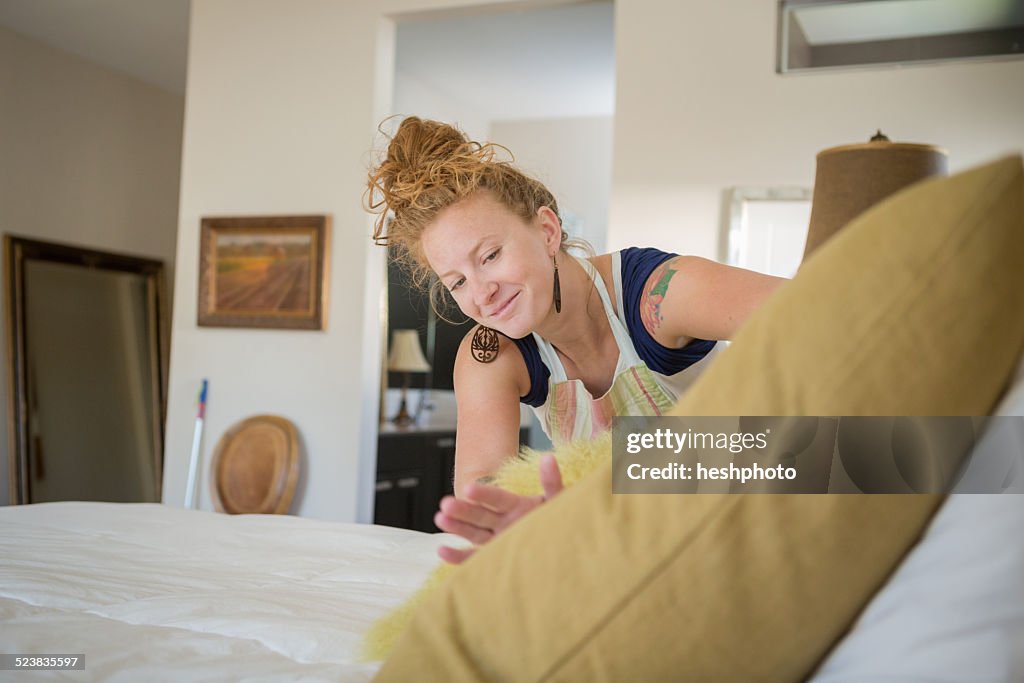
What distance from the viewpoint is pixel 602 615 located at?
0.60m

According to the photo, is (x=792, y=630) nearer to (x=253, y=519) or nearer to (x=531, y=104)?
(x=253, y=519)

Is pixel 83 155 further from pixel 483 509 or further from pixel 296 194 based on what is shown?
pixel 483 509

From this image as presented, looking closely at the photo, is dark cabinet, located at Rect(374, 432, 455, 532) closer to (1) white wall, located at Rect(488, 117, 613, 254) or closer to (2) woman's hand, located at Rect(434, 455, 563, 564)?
(1) white wall, located at Rect(488, 117, 613, 254)

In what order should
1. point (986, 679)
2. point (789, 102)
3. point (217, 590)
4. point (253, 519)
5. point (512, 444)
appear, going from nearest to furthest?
point (986, 679) < point (217, 590) < point (512, 444) < point (253, 519) < point (789, 102)

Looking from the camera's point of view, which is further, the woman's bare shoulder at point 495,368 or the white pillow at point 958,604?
the woman's bare shoulder at point 495,368

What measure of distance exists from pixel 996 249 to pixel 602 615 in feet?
1.20

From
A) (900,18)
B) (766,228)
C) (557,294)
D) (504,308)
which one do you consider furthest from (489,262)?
(900,18)

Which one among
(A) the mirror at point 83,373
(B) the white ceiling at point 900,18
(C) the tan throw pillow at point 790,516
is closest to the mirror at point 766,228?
(B) the white ceiling at point 900,18

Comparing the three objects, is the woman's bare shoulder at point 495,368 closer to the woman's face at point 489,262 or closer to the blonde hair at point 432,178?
the woman's face at point 489,262

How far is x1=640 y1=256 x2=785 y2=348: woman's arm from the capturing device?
4.42 ft

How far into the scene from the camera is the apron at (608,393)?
1648 mm

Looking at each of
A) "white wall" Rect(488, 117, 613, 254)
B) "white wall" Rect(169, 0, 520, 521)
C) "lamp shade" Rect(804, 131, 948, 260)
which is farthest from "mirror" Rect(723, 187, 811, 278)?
"white wall" Rect(488, 117, 613, 254)

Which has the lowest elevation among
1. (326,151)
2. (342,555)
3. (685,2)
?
(342,555)

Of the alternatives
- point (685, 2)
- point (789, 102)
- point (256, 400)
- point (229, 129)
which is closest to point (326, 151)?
point (229, 129)
